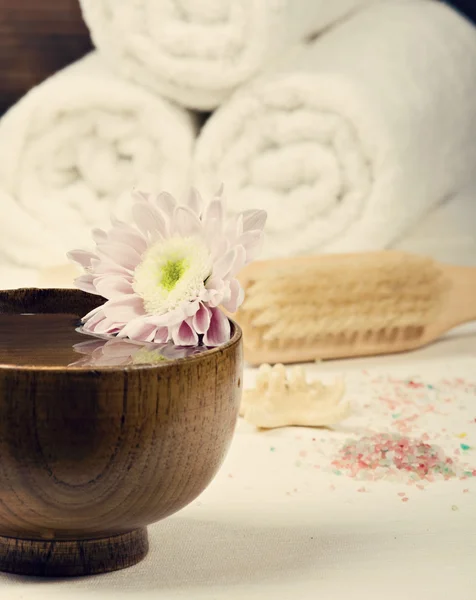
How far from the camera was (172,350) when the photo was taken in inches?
17.0

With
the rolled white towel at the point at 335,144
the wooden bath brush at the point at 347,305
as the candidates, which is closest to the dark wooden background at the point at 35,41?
the rolled white towel at the point at 335,144

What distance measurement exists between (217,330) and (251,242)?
4 centimetres

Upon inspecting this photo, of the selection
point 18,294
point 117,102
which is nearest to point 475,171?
point 117,102

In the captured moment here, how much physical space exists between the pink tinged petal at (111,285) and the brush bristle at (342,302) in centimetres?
33

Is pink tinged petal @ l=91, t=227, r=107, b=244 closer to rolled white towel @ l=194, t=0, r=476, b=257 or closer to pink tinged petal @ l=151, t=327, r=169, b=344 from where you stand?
pink tinged petal @ l=151, t=327, r=169, b=344

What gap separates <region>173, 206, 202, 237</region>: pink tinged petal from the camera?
470 mm

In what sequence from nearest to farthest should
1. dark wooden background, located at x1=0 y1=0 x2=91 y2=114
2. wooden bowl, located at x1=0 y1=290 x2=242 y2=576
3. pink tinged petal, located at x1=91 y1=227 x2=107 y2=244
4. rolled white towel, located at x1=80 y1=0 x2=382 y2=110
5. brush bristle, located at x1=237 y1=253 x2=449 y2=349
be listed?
1. wooden bowl, located at x1=0 y1=290 x2=242 y2=576
2. pink tinged petal, located at x1=91 y1=227 x2=107 y2=244
3. brush bristle, located at x1=237 y1=253 x2=449 y2=349
4. rolled white towel, located at x1=80 y1=0 x2=382 y2=110
5. dark wooden background, located at x1=0 y1=0 x2=91 y2=114

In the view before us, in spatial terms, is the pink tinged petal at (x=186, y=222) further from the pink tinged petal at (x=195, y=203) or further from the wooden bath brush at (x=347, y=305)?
the wooden bath brush at (x=347, y=305)

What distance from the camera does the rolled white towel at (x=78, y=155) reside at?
3.45ft

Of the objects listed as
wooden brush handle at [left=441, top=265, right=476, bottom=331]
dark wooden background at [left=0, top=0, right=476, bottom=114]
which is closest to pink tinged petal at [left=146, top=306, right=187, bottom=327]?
wooden brush handle at [left=441, top=265, right=476, bottom=331]

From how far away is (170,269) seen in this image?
474mm

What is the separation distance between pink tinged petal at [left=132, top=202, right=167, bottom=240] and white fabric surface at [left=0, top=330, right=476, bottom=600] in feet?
0.46

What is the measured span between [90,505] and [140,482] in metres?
0.02

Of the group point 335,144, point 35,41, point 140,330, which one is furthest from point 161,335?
point 35,41
